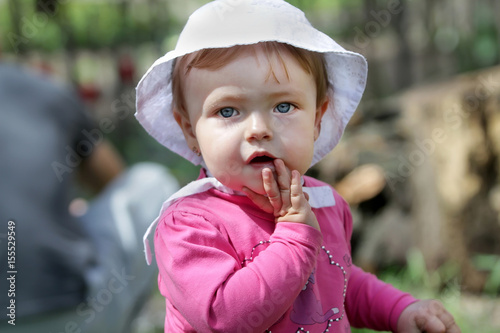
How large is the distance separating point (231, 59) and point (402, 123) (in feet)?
12.0

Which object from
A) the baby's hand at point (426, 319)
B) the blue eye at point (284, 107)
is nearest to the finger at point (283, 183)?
the blue eye at point (284, 107)

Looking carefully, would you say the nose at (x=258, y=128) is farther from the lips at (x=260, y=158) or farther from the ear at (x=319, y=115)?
the ear at (x=319, y=115)

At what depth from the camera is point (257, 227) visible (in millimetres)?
1327

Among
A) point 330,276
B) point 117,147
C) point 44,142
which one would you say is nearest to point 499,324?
point 330,276

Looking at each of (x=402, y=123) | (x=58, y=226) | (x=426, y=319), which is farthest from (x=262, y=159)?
(x=402, y=123)

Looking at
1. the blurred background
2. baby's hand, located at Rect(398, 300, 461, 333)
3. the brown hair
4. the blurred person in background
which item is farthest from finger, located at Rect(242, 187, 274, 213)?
the blurred background

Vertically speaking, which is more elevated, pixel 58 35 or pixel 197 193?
pixel 197 193

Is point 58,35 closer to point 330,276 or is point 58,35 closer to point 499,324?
point 499,324

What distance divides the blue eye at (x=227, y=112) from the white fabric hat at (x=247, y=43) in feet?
0.43

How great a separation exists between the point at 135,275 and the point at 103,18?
5.30 meters

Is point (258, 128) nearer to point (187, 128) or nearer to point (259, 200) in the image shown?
point (259, 200)

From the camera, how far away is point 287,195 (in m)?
1.28

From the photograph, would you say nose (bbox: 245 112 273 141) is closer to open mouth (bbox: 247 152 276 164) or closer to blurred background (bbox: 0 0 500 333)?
open mouth (bbox: 247 152 276 164)

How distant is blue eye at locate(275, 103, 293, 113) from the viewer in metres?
1.32
